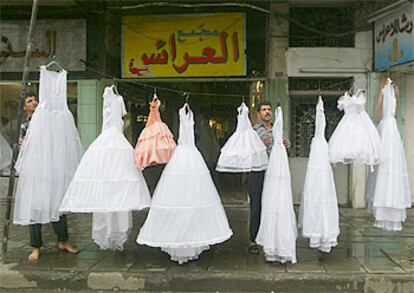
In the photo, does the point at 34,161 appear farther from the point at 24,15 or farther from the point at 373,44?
the point at 373,44

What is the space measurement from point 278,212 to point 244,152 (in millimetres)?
813

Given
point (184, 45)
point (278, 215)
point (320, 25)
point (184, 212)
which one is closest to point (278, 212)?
point (278, 215)

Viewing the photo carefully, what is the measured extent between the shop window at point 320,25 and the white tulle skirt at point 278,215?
4.87m

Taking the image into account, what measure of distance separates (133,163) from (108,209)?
2.19 feet

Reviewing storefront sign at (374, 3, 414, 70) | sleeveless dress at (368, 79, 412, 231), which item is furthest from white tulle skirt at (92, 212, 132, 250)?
storefront sign at (374, 3, 414, 70)

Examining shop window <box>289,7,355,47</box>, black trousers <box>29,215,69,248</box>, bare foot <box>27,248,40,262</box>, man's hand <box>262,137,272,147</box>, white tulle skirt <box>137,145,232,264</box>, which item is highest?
shop window <box>289,7,355,47</box>

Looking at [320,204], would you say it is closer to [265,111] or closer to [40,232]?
[265,111]

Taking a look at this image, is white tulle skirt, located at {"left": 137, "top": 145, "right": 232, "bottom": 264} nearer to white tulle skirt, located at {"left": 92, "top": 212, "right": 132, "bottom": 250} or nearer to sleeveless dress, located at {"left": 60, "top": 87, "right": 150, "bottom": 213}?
sleeveless dress, located at {"left": 60, "top": 87, "right": 150, "bottom": 213}

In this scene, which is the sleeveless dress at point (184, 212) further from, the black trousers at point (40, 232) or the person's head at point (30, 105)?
the person's head at point (30, 105)

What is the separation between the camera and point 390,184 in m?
6.12

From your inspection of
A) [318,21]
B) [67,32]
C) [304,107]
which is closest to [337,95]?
[304,107]

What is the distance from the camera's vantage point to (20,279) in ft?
18.2

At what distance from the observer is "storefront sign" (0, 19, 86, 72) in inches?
404

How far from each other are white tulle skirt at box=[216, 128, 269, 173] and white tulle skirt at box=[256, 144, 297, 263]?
0.15m
